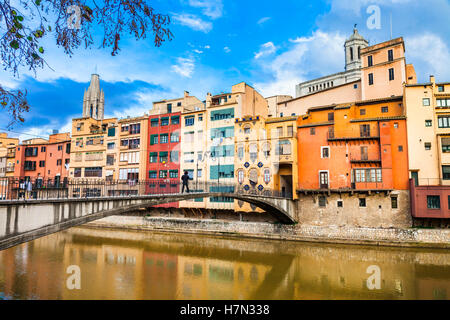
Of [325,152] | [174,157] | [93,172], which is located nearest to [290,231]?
[325,152]

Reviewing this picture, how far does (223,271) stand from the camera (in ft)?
67.6

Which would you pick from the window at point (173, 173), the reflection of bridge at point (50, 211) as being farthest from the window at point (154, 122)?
the reflection of bridge at point (50, 211)

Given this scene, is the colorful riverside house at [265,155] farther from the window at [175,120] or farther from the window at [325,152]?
the window at [175,120]

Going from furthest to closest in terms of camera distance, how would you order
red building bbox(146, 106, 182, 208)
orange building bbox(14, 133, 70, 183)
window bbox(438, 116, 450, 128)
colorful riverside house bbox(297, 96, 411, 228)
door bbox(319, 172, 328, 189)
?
orange building bbox(14, 133, 70, 183) < red building bbox(146, 106, 182, 208) < door bbox(319, 172, 328, 189) < colorful riverside house bbox(297, 96, 411, 228) < window bbox(438, 116, 450, 128)

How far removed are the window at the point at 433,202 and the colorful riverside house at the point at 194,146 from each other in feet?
75.4

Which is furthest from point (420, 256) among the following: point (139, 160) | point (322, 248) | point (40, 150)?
point (40, 150)

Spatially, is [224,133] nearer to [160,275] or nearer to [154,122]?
[154,122]

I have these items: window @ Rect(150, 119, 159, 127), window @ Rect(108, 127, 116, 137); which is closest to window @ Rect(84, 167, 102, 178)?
window @ Rect(108, 127, 116, 137)

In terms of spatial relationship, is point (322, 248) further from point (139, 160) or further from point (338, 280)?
point (139, 160)

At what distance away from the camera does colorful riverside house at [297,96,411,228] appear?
27.8 meters

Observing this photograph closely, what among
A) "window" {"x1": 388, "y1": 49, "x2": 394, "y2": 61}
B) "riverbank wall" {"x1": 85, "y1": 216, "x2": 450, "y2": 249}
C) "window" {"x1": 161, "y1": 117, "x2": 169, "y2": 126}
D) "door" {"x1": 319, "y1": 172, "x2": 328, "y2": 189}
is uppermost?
"window" {"x1": 388, "y1": 49, "x2": 394, "y2": 61}

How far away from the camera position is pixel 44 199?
11805 millimetres

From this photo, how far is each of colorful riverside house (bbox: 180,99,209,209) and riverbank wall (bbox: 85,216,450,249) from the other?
3.16m

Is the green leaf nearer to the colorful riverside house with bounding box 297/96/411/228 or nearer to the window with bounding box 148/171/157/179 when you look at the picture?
the colorful riverside house with bounding box 297/96/411/228
